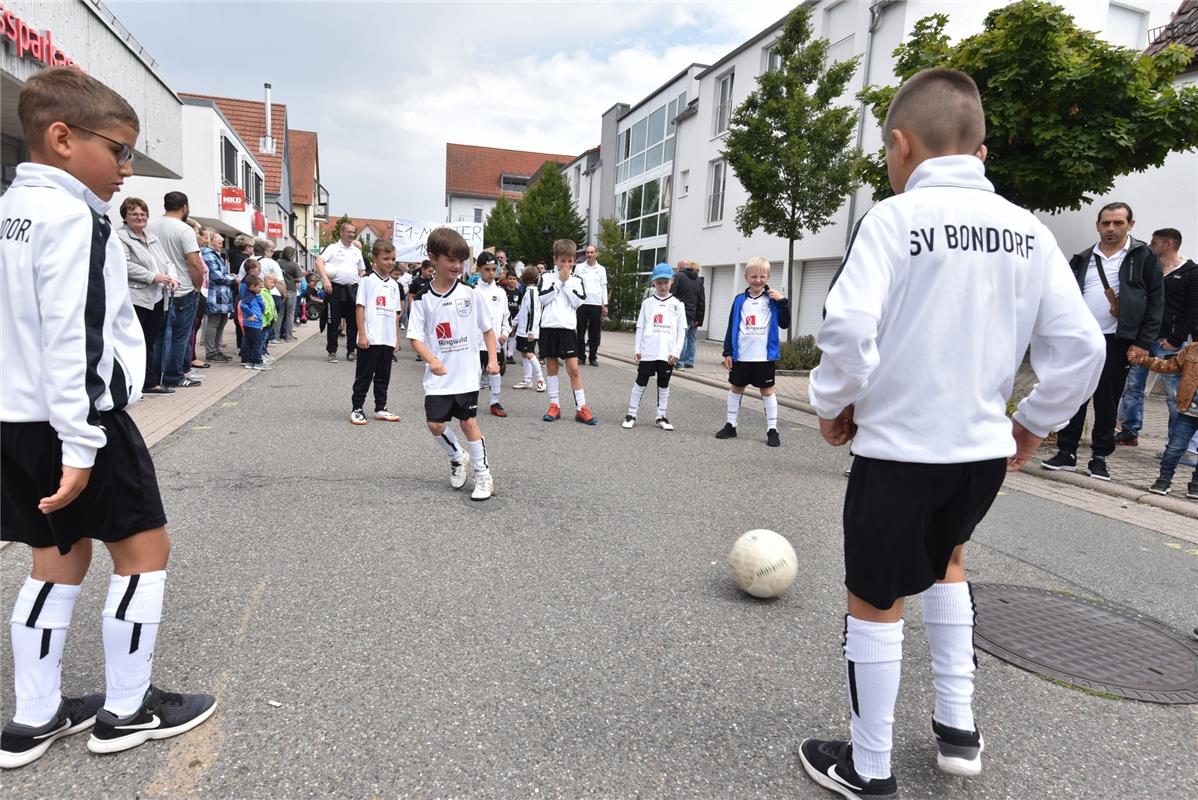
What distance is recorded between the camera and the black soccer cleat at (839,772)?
2.22m

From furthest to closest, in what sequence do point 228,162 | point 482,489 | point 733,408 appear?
1. point 228,162
2. point 733,408
3. point 482,489

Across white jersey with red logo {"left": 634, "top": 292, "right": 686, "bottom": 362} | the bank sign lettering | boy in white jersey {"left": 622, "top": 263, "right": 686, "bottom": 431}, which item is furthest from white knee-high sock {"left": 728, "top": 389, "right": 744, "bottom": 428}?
the bank sign lettering

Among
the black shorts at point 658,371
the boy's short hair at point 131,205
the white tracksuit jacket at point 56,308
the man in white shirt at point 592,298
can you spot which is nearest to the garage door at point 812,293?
the man in white shirt at point 592,298

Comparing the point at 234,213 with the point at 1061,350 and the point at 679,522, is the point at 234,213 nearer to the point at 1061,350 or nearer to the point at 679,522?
the point at 679,522

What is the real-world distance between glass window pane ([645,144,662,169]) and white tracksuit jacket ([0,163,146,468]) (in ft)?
102

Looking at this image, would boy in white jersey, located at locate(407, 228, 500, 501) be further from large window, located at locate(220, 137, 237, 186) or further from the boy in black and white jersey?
large window, located at locate(220, 137, 237, 186)

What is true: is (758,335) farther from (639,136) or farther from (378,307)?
(639,136)

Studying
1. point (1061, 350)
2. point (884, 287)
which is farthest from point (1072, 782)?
point (884, 287)

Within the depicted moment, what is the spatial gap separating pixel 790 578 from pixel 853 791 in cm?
154

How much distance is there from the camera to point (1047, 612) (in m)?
3.80

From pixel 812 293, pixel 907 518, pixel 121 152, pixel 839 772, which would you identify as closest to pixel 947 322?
pixel 907 518

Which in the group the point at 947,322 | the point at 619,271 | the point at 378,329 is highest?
the point at 619,271

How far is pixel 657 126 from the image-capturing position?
1270 inches

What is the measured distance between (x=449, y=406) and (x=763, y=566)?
269cm
